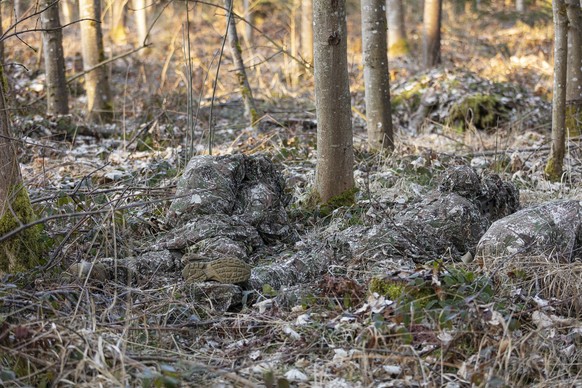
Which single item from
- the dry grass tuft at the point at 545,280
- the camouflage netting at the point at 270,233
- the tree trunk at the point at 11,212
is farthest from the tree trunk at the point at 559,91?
the tree trunk at the point at 11,212

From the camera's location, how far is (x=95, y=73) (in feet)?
32.8

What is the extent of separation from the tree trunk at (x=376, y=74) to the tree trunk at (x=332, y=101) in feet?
5.92

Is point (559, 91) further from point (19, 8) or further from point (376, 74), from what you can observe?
point (19, 8)

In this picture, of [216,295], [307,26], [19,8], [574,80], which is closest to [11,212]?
[216,295]

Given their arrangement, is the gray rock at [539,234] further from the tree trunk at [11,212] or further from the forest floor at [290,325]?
the tree trunk at [11,212]

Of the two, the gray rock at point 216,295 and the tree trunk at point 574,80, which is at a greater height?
the tree trunk at point 574,80

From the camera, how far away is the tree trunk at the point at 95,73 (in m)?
9.75

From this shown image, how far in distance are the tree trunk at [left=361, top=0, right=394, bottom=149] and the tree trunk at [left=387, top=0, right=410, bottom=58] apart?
29.5ft

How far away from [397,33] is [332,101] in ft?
37.3

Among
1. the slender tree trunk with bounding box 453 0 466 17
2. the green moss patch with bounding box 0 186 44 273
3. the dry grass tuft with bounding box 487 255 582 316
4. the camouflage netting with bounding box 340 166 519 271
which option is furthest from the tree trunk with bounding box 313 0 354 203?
the slender tree trunk with bounding box 453 0 466 17

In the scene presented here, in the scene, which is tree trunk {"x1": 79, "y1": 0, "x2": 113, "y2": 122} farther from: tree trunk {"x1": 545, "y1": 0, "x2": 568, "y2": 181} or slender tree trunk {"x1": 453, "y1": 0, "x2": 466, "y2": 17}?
slender tree trunk {"x1": 453, "y1": 0, "x2": 466, "y2": 17}

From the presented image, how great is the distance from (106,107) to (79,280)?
6.41 metres

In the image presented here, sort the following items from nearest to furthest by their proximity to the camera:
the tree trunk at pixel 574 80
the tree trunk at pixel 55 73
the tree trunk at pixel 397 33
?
1. the tree trunk at pixel 574 80
2. the tree trunk at pixel 55 73
3. the tree trunk at pixel 397 33

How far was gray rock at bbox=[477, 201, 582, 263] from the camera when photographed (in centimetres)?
437
